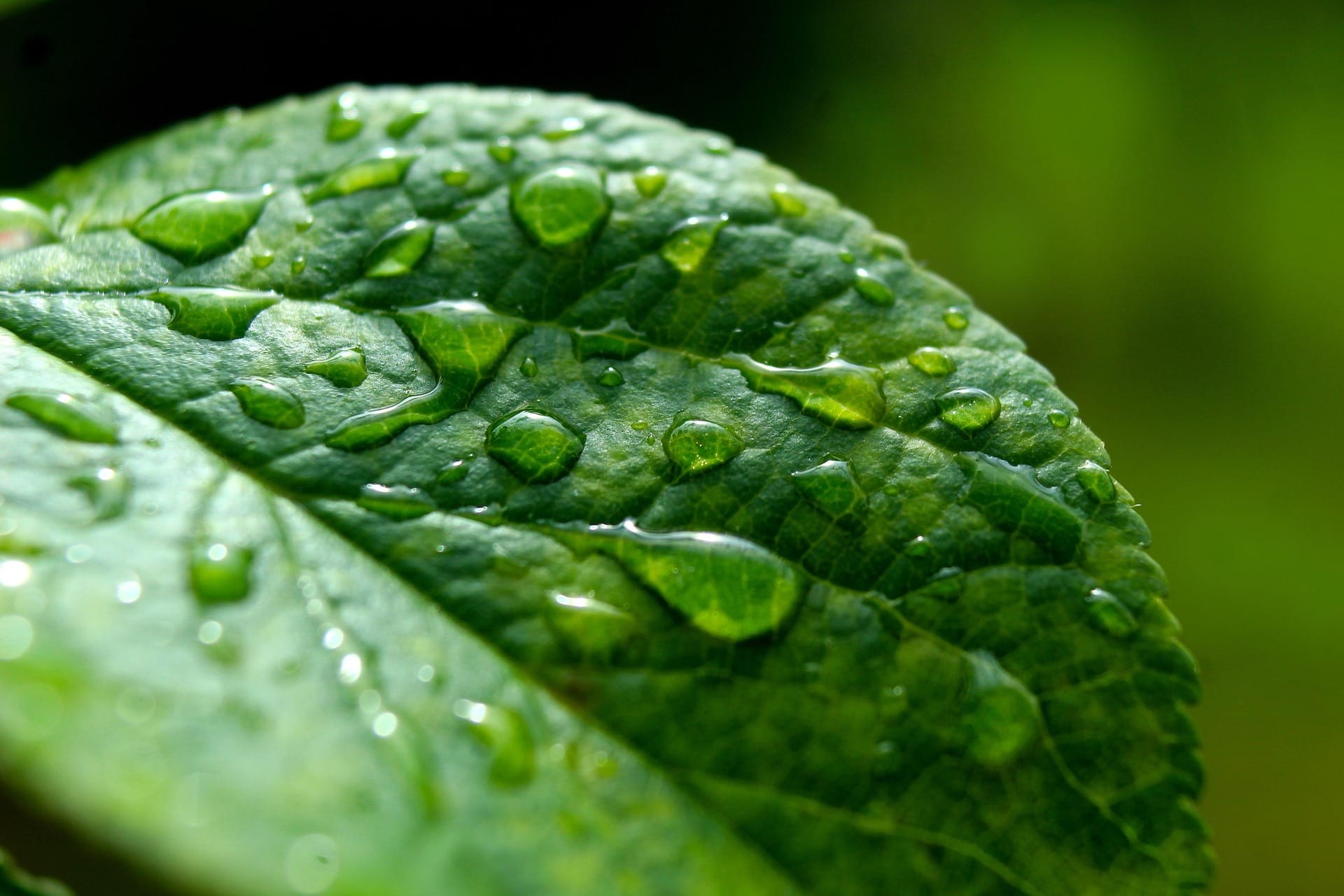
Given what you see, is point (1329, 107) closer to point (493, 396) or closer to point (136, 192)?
point (493, 396)

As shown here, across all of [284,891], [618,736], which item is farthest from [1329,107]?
[284,891]

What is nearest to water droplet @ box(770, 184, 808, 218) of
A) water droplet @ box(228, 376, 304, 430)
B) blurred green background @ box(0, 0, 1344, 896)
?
water droplet @ box(228, 376, 304, 430)

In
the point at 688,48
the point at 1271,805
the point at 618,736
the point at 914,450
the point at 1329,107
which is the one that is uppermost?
the point at 1329,107

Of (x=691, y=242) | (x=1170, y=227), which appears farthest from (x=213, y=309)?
(x=1170, y=227)

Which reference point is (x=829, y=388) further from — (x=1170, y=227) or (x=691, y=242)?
(x=1170, y=227)

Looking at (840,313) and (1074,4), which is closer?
(840,313)

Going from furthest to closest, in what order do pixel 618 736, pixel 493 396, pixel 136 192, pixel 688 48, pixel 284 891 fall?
pixel 688 48 → pixel 136 192 → pixel 493 396 → pixel 618 736 → pixel 284 891
